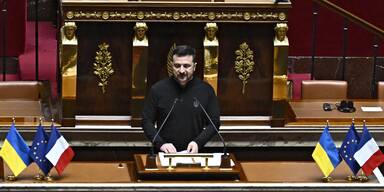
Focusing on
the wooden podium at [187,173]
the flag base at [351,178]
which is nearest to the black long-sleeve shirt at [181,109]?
the wooden podium at [187,173]

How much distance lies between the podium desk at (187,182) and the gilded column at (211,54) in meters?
1.15

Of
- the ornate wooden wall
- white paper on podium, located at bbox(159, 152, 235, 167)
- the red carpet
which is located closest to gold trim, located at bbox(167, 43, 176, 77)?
the ornate wooden wall

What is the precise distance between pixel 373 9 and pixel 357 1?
0.54ft

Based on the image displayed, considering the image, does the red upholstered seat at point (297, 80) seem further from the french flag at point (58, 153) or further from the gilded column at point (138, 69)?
the french flag at point (58, 153)

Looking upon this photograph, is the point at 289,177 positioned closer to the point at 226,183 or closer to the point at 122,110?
the point at 226,183

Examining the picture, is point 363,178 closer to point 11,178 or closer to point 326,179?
point 326,179

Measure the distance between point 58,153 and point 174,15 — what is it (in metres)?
1.75

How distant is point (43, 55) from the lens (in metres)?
11.8

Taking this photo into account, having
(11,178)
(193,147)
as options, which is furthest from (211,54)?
(11,178)

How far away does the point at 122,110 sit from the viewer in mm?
10180

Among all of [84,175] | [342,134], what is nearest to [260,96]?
→ [342,134]

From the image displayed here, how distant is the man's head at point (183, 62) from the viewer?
8836mm

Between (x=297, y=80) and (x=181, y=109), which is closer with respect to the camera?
(x=181, y=109)

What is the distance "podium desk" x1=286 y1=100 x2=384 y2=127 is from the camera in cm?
1040
